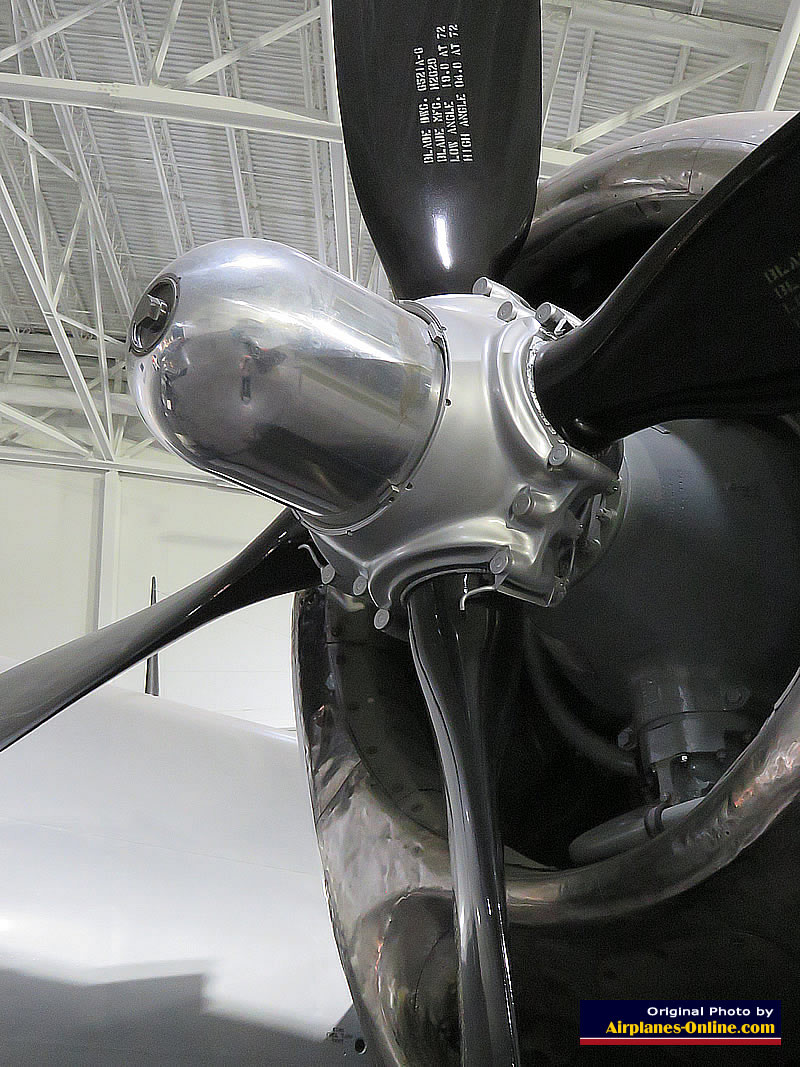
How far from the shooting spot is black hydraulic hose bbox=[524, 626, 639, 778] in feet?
8.19

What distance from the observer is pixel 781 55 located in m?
10.3

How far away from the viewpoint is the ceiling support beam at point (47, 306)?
1420 centimetres

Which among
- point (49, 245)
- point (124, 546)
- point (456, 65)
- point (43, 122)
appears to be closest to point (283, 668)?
point (124, 546)

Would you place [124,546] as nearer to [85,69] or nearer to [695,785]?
[85,69]

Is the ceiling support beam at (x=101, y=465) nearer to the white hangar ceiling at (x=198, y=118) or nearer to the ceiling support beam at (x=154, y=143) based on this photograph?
the white hangar ceiling at (x=198, y=118)

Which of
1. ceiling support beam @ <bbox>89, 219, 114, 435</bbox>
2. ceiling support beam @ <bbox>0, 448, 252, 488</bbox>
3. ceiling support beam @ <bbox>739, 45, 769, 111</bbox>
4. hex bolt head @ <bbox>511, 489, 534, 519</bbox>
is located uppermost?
ceiling support beam @ <bbox>89, 219, 114, 435</bbox>

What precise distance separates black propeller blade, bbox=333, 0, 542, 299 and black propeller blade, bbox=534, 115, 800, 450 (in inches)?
21.6

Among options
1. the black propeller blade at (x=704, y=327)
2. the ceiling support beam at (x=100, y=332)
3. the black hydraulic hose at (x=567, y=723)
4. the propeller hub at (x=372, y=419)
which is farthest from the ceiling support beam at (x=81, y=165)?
the black propeller blade at (x=704, y=327)

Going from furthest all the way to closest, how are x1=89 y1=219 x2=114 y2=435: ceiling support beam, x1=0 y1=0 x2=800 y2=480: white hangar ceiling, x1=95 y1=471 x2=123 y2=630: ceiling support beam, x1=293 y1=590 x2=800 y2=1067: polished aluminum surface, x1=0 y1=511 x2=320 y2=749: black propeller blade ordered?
x1=95 y1=471 x2=123 y2=630: ceiling support beam
x1=89 y1=219 x2=114 y2=435: ceiling support beam
x1=0 y1=0 x2=800 y2=480: white hangar ceiling
x1=0 y1=511 x2=320 y2=749: black propeller blade
x1=293 y1=590 x2=800 y2=1067: polished aluminum surface

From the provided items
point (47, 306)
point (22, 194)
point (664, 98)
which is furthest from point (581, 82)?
point (47, 306)

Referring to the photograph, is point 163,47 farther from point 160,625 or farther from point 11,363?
point 160,625

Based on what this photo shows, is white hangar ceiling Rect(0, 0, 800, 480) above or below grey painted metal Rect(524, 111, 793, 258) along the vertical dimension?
above

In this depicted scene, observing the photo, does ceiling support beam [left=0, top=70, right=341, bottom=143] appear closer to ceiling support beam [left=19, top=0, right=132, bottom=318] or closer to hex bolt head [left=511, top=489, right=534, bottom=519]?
ceiling support beam [left=19, top=0, right=132, bottom=318]

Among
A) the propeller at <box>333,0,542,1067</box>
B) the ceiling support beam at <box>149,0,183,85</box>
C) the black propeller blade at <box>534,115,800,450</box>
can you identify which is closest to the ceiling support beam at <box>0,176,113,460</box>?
the ceiling support beam at <box>149,0,183,85</box>
